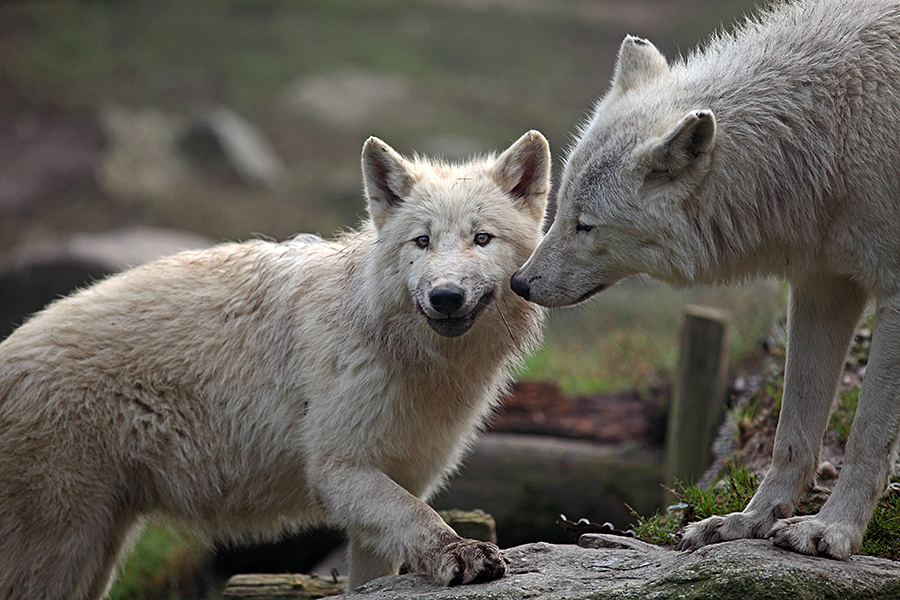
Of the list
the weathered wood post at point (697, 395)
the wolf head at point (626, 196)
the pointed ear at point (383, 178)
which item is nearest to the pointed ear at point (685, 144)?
the wolf head at point (626, 196)

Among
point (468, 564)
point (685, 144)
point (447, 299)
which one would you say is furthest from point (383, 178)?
point (468, 564)

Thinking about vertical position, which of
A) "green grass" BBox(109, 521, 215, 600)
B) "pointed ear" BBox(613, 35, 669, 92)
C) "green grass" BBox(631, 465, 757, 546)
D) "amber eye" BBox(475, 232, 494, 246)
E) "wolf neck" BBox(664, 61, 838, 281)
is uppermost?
"pointed ear" BBox(613, 35, 669, 92)

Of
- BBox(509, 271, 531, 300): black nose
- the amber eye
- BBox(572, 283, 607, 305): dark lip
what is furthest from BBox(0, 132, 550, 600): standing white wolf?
BBox(572, 283, 607, 305): dark lip

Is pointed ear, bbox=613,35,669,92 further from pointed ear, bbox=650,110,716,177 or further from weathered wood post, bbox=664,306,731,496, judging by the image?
weathered wood post, bbox=664,306,731,496

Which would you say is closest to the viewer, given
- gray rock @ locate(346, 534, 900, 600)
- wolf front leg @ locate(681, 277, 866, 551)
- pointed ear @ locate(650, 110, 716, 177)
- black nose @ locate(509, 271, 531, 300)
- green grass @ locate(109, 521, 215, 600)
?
gray rock @ locate(346, 534, 900, 600)

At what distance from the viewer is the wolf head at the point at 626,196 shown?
371 cm

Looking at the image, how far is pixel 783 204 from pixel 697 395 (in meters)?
3.75

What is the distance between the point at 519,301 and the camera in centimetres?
464

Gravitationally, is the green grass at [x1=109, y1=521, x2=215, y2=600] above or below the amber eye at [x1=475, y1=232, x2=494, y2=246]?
below

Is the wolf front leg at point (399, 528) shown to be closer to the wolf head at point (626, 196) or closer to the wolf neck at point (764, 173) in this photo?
the wolf head at point (626, 196)

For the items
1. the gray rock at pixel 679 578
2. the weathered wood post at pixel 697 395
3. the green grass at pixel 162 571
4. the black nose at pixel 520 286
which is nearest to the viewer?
the gray rock at pixel 679 578

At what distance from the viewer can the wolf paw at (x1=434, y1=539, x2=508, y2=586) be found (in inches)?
144

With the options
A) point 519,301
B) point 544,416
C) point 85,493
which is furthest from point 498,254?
point 544,416

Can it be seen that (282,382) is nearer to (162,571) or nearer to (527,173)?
(527,173)
